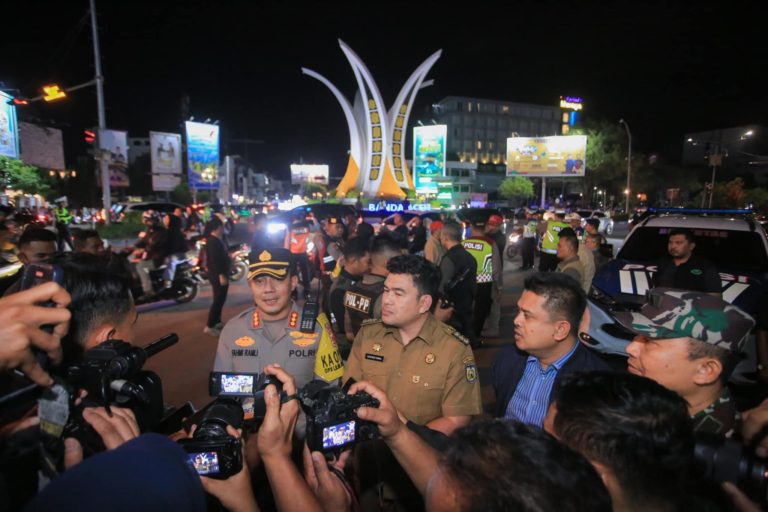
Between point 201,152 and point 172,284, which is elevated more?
point 201,152

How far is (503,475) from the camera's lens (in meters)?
0.97

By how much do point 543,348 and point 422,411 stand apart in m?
0.74

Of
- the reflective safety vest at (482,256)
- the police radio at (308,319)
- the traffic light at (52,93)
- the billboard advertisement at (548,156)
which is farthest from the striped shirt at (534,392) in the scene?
the billboard advertisement at (548,156)

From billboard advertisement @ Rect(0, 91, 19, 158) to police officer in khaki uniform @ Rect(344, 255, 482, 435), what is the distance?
50.7 feet

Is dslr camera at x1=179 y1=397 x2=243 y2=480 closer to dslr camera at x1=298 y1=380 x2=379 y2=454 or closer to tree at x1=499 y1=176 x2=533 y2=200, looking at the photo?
dslr camera at x1=298 y1=380 x2=379 y2=454

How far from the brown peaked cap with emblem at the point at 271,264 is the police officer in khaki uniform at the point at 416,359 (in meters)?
0.70

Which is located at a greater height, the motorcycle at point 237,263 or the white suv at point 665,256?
the white suv at point 665,256

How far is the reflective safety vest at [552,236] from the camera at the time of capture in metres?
8.81

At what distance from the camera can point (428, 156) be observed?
185 ft

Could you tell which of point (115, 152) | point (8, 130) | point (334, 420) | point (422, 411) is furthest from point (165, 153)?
point (334, 420)

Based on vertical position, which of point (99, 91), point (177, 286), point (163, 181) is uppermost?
point (99, 91)

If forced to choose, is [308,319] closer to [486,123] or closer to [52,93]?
[52,93]

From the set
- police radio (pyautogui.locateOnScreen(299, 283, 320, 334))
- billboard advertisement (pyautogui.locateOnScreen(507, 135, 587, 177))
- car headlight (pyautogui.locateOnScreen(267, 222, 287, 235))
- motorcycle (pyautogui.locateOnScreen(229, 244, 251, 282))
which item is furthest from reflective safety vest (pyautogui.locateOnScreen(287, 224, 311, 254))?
billboard advertisement (pyautogui.locateOnScreen(507, 135, 587, 177))

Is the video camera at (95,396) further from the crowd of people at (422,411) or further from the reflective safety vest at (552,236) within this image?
the reflective safety vest at (552,236)
